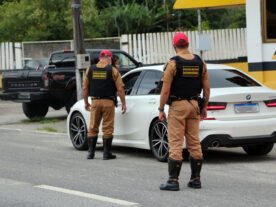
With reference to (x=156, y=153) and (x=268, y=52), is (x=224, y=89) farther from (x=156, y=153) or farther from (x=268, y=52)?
(x=268, y=52)

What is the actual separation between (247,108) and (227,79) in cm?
82

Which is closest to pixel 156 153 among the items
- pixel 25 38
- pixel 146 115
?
pixel 146 115

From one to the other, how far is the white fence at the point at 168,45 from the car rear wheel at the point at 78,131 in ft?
53.0

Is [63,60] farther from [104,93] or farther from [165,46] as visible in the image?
[165,46]

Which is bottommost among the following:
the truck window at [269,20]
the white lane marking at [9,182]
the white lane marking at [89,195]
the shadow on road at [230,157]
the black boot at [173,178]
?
the shadow on road at [230,157]

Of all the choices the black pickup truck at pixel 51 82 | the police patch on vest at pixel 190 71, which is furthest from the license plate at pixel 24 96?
the police patch on vest at pixel 190 71

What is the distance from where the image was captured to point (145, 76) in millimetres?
11367

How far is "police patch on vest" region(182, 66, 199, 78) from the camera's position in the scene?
26.3ft

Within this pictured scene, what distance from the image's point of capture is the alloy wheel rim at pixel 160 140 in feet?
33.9

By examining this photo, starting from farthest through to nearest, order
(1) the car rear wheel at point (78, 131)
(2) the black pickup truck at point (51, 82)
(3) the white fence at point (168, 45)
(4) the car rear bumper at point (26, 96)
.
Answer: (3) the white fence at point (168, 45) → (4) the car rear bumper at point (26, 96) → (2) the black pickup truck at point (51, 82) → (1) the car rear wheel at point (78, 131)

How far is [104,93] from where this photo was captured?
11047mm

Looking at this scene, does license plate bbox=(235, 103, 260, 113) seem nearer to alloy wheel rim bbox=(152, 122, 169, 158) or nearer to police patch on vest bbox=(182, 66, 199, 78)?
alloy wheel rim bbox=(152, 122, 169, 158)

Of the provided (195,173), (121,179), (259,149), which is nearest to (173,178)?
(195,173)

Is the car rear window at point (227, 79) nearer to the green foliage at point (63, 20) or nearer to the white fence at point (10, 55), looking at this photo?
the white fence at point (10, 55)
